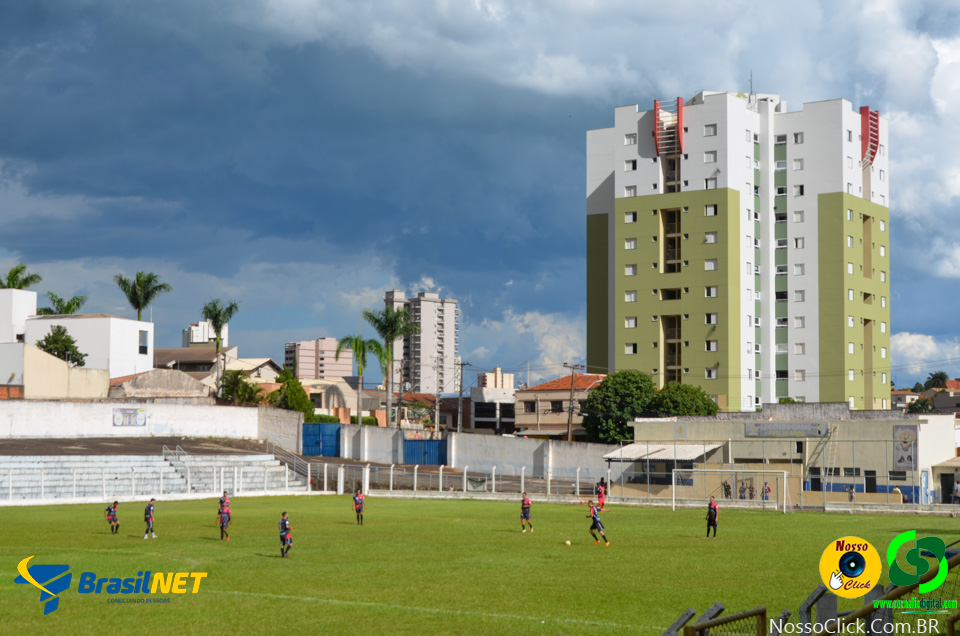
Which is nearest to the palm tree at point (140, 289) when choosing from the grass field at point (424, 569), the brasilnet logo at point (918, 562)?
the grass field at point (424, 569)

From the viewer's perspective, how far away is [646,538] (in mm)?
36688

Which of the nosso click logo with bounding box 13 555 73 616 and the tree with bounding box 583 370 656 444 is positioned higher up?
the tree with bounding box 583 370 656 444

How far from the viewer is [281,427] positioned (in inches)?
3438

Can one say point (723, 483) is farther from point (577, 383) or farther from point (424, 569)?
point (577, 383)

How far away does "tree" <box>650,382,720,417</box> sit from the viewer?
98500mm

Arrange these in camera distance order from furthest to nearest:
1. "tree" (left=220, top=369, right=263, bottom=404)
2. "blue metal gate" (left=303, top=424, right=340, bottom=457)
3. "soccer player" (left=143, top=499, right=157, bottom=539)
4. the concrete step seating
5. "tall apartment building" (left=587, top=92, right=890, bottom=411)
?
1. "tall apartment building" (left=587, top=92, right=890, bottom=411)
2. "tree" (left=220, top=369, right=263, bottom=404)
3. "blue metal gate" (left=303, top=424, right=340, bottom=457)
4. the concrete step seating
5. "soccer player" (left=143, top=499, right=157, bottom=539)

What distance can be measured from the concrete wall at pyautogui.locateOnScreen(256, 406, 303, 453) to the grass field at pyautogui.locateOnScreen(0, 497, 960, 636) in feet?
129

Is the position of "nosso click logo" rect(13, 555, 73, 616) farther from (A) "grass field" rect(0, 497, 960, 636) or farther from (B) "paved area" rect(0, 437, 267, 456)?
(B) "paved area" rect(0, 437, 267, 456)

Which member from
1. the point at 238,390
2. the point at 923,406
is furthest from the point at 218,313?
the point at 923,406

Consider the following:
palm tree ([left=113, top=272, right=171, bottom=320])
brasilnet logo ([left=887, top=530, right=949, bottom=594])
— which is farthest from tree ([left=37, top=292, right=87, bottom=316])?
brasilnet logo ([left=887, top=530, right=949, bottom=594])

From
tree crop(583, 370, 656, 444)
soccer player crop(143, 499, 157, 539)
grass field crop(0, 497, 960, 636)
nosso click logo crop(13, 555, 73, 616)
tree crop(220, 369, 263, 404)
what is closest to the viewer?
grass field crop(0, 497, 960, 636)

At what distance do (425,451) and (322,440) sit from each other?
379 inches

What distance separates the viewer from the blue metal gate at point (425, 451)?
8500cm

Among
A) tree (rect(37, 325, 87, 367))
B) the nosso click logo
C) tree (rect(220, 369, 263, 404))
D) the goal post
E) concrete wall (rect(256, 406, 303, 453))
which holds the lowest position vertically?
the goal post
